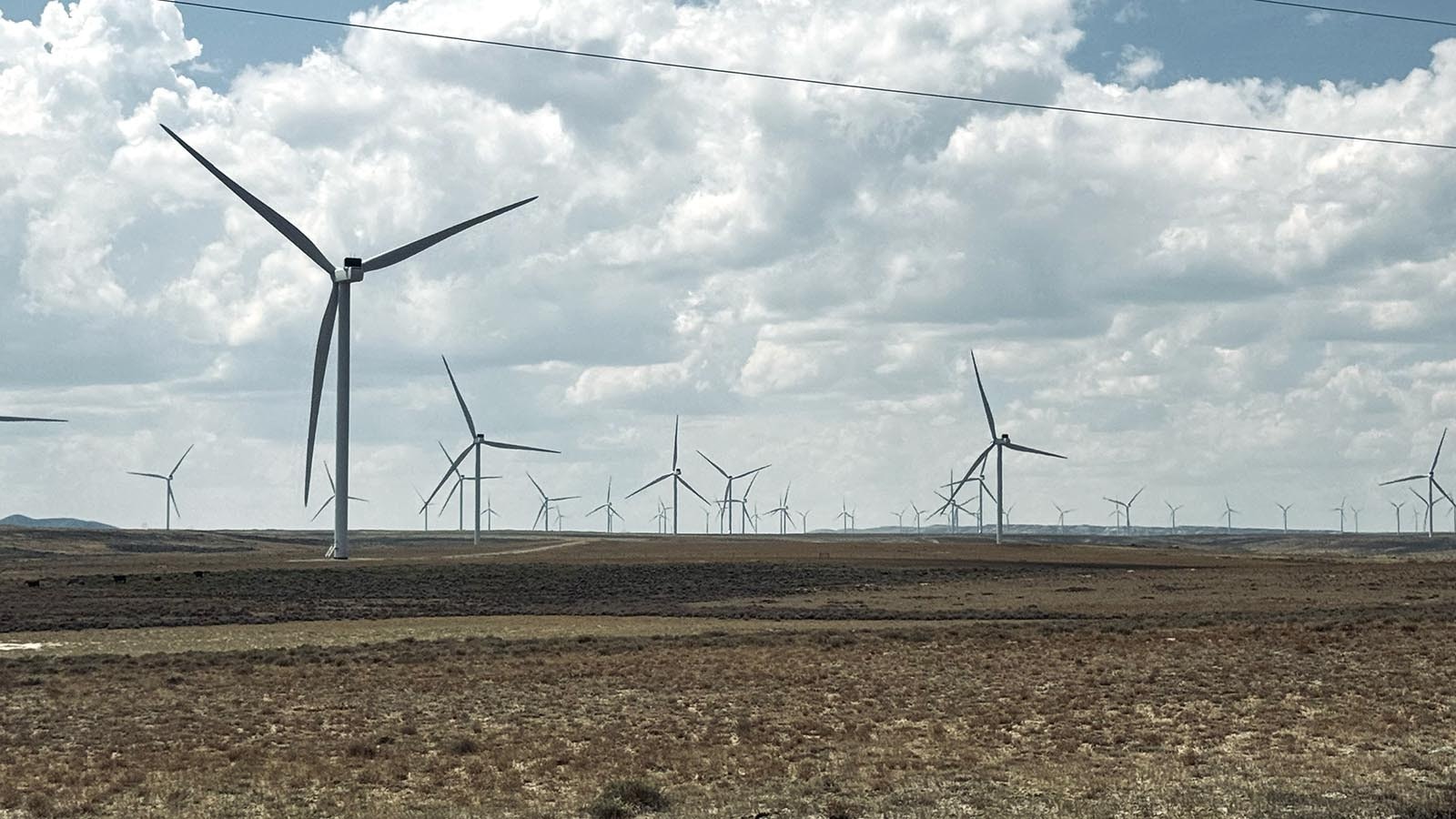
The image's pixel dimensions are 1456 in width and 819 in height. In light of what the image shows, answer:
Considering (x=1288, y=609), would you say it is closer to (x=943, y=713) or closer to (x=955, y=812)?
(x=943, y=713)

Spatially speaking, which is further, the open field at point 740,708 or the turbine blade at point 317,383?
the turbine blade at point 317,383

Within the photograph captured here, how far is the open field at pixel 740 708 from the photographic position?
88.0ft

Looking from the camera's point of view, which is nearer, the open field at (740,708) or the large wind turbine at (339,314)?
the open field at (740,708)

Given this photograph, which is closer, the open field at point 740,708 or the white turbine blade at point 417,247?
the open field at point 740,708

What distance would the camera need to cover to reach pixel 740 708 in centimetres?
3856

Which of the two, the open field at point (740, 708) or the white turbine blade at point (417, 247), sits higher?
the white turbine blade at point (417, 247)

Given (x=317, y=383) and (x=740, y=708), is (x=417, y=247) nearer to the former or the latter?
(x=317, y=383)

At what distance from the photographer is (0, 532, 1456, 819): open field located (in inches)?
1056

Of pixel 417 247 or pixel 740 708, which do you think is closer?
pixel 740 708

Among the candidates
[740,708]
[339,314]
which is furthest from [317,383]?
[740,708]

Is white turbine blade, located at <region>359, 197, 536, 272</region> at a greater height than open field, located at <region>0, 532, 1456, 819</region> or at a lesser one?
greater

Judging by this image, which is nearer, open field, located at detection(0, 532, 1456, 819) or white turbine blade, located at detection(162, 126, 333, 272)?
open field, located at detection(0, 532, 1456, 819)

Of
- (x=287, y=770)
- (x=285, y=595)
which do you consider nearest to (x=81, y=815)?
(x=287, y=770)

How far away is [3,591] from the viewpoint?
92.3 m
